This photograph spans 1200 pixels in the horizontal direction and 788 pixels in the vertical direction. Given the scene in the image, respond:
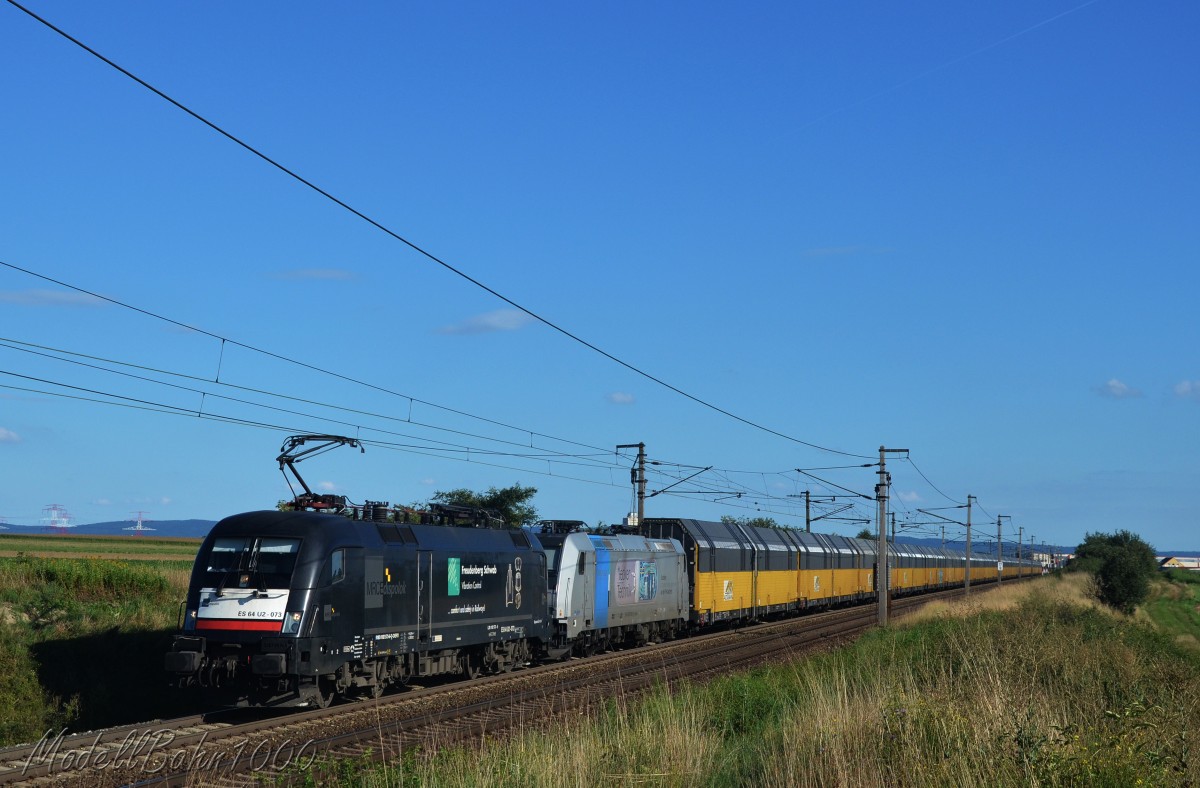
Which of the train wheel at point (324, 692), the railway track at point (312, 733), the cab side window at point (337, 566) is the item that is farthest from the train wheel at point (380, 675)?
the cab side window at point (337, 566)

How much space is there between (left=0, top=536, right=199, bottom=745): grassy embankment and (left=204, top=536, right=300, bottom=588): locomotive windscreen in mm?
4357

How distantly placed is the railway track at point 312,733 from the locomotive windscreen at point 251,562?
2213 mm

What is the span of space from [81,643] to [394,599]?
8122mm

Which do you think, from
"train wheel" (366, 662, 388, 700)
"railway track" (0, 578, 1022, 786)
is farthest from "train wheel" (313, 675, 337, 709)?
"train wheel" (366, 662, 388, 700)

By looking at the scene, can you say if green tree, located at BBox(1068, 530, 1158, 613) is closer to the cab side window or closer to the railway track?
the railway track

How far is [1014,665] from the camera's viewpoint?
17219mm

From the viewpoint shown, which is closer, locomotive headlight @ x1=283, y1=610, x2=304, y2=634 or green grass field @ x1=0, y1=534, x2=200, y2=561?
locomotive headlight @ x1=283, y1=610, x2=304, y2=634

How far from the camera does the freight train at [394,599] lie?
17.5 meters

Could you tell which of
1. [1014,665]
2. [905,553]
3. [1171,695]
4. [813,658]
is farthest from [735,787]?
[905,553]

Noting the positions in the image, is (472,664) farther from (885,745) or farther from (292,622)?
(885,745)

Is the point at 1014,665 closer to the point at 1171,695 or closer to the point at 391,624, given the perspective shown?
the point at 1171,695

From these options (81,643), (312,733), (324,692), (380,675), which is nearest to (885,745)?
(312,733)

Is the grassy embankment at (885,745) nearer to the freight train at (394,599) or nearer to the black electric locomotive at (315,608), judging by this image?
the black electric locomotive at (315,608)

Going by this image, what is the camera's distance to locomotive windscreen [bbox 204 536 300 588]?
58.6 feet
